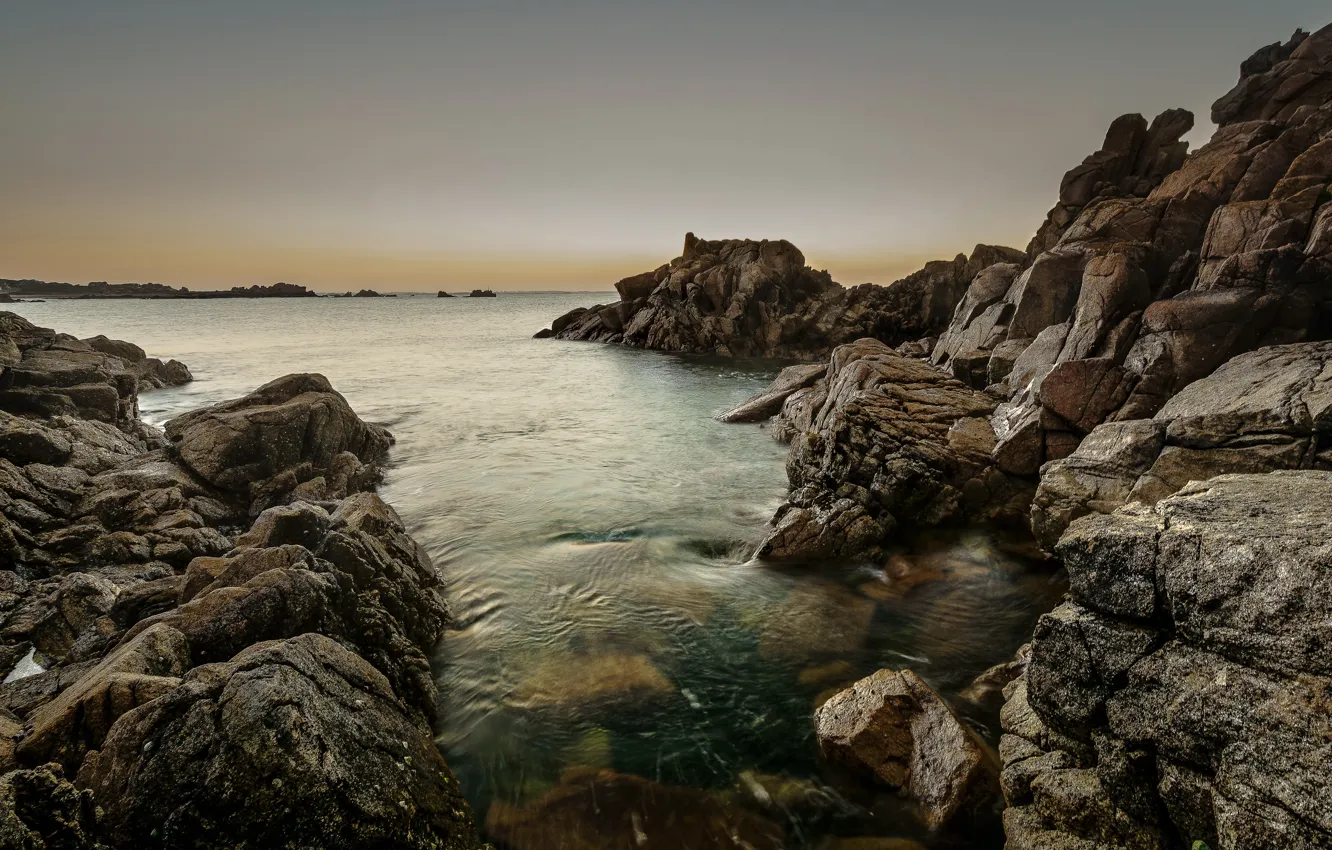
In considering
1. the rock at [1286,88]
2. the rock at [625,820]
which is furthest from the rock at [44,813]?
the rock at [1286,88]

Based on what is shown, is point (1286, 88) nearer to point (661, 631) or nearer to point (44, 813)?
point (661, 631)

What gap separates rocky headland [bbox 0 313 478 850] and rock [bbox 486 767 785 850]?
993 mm

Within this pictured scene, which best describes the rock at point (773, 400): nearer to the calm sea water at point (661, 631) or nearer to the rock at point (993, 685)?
the calm sea water at point (661, 631)

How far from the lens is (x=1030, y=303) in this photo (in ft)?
64.2

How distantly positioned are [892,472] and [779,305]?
5200cm

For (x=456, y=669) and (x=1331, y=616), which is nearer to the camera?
(x=1331, y=616)

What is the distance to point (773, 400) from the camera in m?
29.2

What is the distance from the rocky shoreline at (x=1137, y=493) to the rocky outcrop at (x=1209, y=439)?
0.14ft

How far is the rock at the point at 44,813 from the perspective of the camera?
356 cm

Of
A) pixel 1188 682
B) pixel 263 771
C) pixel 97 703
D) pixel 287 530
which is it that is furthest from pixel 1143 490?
pixel 287 530

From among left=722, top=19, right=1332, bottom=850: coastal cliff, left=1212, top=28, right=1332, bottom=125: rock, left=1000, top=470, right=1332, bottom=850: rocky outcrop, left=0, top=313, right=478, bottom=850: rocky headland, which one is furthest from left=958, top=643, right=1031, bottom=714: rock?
left=1212, top=28, right=1332, bottom=125: rock

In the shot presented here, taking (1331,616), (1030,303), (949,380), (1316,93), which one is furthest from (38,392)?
(1316,93)

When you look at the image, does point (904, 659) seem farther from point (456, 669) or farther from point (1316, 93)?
point (1316, 93)

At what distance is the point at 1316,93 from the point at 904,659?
40.7 meters
